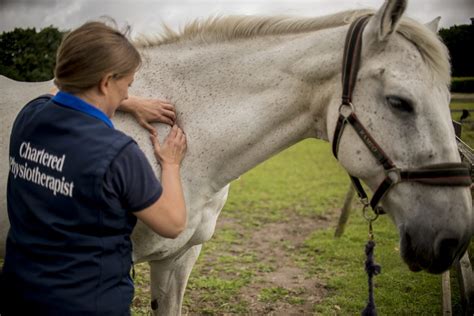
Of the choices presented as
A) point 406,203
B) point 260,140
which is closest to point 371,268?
point 406,203

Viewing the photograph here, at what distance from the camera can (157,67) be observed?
2.64m

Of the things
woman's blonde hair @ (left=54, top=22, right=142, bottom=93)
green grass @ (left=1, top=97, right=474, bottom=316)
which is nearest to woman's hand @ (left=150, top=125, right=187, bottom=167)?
woman's blonde hair @ (left=54, top=22, right=142, bottom=93)

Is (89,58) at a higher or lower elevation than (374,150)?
higher

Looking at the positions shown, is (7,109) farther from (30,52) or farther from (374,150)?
(374,150)

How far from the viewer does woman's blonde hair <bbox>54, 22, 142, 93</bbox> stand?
1.54 metres

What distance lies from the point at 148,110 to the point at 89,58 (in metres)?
0.87

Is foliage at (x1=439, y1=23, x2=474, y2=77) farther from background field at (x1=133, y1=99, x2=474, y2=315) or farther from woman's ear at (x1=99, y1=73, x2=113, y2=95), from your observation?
woman's ear at (x1=99, y1=73, x2=113, y2=95)

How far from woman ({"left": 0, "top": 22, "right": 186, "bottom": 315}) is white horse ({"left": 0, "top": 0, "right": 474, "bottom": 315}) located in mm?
Result: 782

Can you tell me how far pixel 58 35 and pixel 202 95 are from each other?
6.50 feet

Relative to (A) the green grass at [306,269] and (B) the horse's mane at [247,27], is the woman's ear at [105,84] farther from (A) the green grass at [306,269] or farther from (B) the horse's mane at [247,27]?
(A) the green grass at [306,269]

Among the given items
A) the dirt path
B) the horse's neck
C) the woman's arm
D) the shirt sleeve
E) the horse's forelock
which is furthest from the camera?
the dirt path

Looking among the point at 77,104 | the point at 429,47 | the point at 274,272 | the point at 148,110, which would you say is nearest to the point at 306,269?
the point at 274,272

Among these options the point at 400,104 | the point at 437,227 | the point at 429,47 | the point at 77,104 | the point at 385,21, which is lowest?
the point at 437,227

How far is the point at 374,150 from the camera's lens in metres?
2.09
